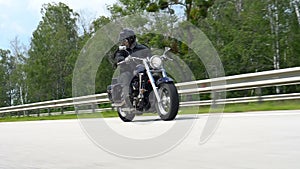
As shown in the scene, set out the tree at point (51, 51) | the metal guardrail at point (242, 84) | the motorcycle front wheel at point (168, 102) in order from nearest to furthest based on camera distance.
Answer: the motorcycle front wheel at point (168, 102) < the metal guardrail at point (242, 84) < the tree at point (51, 51)

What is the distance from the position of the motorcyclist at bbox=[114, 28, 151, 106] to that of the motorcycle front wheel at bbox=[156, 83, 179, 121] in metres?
0.63

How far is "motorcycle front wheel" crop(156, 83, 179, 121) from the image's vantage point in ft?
25.5

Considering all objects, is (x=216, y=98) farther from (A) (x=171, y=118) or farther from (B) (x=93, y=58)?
(B) (x=93, y=58)

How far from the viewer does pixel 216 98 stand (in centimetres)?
1406

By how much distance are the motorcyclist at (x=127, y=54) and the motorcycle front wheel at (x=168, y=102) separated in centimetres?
63

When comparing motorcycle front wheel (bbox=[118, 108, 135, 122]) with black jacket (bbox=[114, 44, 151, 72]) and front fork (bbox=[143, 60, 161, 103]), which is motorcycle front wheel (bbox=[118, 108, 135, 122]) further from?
front fork (bbox=[143, 60, 161, 103])

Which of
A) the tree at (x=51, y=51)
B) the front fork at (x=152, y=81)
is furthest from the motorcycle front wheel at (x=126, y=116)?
the tree at (x=51, y=51)

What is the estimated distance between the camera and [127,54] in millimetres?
8148

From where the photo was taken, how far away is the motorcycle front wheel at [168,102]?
7766mm

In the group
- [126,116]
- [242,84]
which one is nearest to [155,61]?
[126,116]

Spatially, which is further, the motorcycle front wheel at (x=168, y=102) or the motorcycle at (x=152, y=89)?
the motorcycle at (x=152, y=89)

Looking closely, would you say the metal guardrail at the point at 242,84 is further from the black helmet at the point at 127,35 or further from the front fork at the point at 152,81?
the black helmet at the point at 127,35

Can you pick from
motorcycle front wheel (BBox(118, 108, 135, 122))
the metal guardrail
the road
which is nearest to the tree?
the metal guardrail

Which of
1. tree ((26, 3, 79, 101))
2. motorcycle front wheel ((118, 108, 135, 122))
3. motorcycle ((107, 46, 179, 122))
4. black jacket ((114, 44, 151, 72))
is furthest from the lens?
tree ((26, 3, 79, 101))
